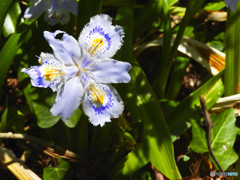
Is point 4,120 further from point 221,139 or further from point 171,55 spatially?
point 221,139

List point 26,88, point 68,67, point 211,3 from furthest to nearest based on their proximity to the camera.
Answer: point 211,3 < point 26,88 < point 68,67

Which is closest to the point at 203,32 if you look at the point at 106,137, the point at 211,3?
the point at 211,3

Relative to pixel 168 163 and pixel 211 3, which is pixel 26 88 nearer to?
pixel 168 163

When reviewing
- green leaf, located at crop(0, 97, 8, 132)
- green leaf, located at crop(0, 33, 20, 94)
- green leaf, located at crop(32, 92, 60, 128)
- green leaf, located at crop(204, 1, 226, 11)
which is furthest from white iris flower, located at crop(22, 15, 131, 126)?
green leaf, located at crop(204, 1, 226, 11)

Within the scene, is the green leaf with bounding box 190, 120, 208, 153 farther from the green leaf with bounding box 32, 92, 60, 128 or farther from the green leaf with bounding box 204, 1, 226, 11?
the green leaf with bounding box 204, 1, 226, 11

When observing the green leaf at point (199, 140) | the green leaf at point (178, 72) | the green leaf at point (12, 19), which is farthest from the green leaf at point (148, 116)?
the green leaf at point (12, 19)

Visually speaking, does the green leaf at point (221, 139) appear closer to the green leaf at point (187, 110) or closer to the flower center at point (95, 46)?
the green leaf at point (187, 110)
